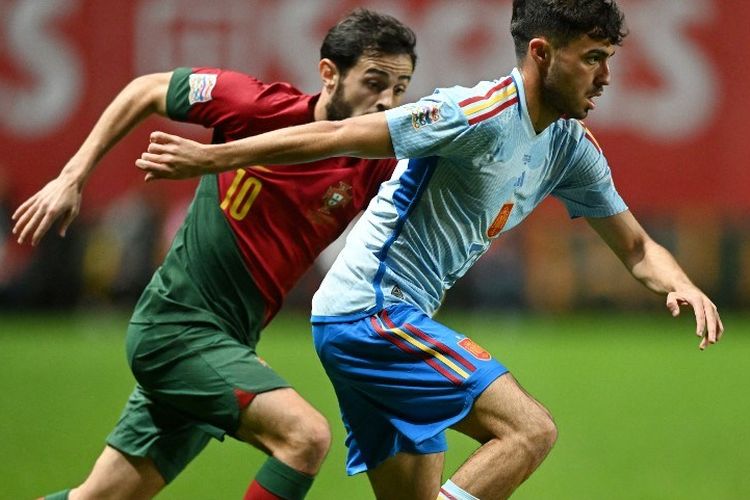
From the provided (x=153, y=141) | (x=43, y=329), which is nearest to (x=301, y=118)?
(x=153, y=141)

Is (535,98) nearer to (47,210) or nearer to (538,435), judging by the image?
(538,435)

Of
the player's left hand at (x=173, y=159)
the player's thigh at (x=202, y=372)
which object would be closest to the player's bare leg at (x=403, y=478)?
the player's thigh at (x=202, y=372)

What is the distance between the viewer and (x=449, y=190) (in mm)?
4375

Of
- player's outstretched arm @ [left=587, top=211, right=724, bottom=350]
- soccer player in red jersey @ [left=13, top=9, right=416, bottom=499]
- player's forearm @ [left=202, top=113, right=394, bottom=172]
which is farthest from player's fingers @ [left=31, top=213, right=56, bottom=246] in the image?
player's outstretched arm @ [left=587, top=211, right=724, bottom=350]

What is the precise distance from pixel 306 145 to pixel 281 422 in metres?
1.20

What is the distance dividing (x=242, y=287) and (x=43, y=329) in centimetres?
994

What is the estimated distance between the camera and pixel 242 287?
5211 mm

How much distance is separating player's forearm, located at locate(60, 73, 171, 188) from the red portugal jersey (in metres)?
0.05

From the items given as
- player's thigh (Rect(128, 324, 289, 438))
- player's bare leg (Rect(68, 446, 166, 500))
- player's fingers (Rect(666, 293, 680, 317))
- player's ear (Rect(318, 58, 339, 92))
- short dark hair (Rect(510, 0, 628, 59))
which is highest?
short dark hair (Rect(510, 0, 628, 59))

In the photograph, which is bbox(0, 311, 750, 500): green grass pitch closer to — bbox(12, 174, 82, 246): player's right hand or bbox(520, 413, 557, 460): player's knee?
bbox(12, 174, 82, 246): player's right hand

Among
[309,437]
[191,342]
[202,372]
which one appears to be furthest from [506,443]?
[191,342]

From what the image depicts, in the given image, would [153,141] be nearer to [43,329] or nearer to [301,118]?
[301,118]

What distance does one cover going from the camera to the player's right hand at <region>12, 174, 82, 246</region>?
4.58 m

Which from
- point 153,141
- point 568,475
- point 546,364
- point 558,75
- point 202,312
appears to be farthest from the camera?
point 546,364
